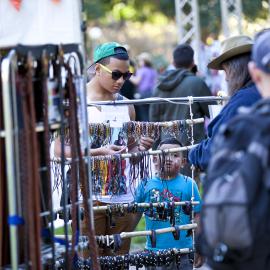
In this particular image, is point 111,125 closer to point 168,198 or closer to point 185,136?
point 185,136

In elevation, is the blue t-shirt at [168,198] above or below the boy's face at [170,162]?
below

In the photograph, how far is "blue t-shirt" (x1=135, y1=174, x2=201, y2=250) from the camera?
6.32m

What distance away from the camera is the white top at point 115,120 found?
6086 mm

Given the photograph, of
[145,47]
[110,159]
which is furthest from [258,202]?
[145,47]

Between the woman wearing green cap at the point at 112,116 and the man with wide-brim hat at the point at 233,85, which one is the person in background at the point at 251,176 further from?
the woman wearing green cap at the point at 112,116

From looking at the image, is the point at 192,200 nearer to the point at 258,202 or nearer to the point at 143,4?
the point at 258,202

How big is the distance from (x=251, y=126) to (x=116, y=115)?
105 inches

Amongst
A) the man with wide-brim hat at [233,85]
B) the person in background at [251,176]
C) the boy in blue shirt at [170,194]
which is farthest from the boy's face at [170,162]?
the person in background at [251,176]

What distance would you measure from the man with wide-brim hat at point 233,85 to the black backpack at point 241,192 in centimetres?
124

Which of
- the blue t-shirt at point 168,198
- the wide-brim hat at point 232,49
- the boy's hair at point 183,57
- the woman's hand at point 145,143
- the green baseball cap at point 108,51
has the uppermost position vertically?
the boy's hair at point 183,57

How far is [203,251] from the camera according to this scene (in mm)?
3734

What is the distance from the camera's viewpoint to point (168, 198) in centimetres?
631

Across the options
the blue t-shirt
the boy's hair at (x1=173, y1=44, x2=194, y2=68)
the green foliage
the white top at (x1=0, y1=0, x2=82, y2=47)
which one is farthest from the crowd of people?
the green foliage

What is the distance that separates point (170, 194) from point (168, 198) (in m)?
0.05
